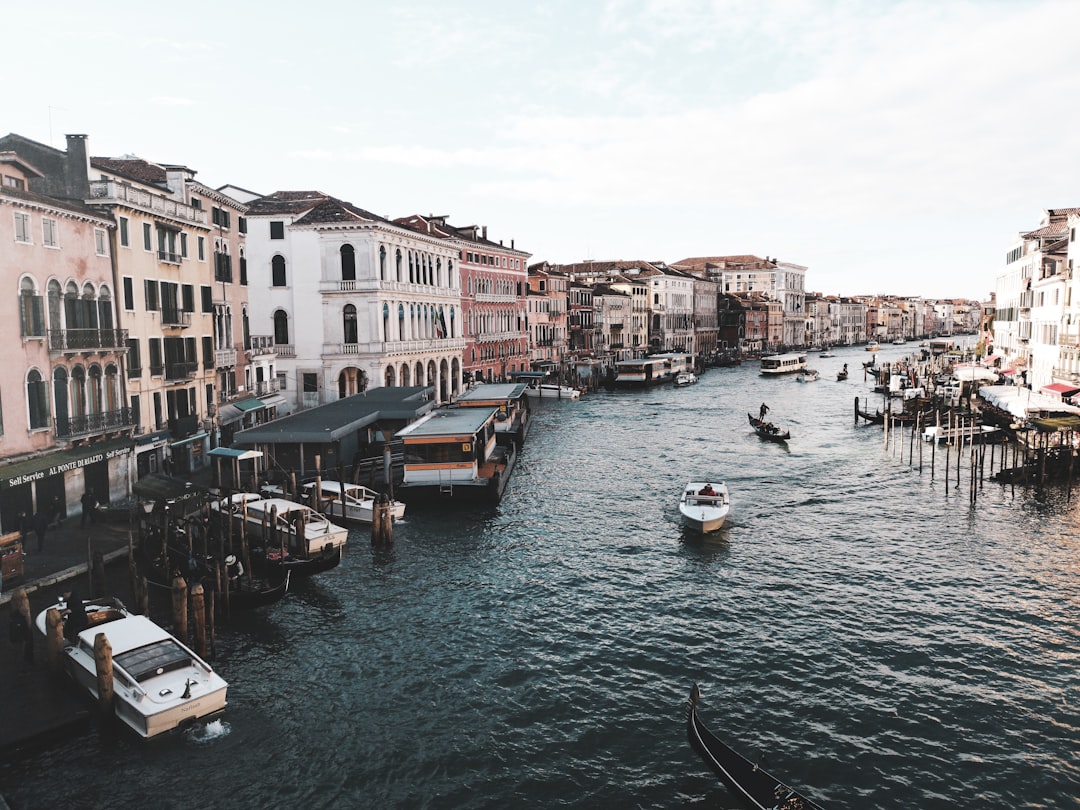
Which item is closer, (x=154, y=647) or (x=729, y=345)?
(x=154, y=647)

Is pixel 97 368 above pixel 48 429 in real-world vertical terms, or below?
above

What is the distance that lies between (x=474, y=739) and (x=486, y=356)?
65812mm

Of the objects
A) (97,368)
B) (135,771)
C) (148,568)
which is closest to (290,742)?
(135,771)

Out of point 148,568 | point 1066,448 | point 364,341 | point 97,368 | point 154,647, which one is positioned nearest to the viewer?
point 154,647

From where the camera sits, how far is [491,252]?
270 feet

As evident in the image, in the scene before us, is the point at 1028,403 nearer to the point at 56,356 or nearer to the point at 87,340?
the point at 87,340

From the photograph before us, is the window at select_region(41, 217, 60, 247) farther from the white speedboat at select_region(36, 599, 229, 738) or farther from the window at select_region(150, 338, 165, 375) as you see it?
the white speedboat at select_region(36, 599, 229, 738)

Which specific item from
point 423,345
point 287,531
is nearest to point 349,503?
point 287,531

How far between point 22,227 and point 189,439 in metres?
12.3

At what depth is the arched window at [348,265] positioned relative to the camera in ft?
175

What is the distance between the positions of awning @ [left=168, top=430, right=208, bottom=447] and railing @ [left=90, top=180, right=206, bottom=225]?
9773 mm

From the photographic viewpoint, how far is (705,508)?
3189cm

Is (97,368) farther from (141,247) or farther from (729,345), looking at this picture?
(729,345)

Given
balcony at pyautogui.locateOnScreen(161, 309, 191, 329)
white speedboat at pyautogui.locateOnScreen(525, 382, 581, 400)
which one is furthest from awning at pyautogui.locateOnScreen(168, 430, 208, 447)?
white speedboat at pyautogui.locateOnScreen(525, 382, 581, 400)
